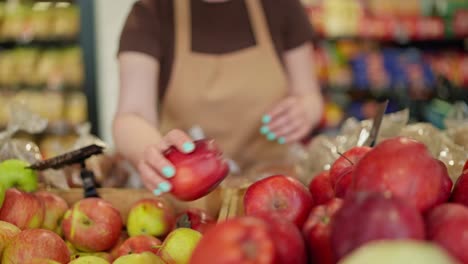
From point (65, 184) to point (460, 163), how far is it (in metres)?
0.96

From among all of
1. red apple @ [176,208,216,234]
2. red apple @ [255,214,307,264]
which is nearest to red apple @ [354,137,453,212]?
red apple @ [255,214,307,264]

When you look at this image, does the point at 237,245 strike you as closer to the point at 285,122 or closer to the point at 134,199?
the point at 134,199

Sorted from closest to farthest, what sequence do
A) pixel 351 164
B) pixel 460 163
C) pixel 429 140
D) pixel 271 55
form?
pixel 351 164 < pixel 460 163 < pixel 429 140 < pixel 271 55

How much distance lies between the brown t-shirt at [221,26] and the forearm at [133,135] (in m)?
0.30

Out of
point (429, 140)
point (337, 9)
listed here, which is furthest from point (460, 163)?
point (337, 9)

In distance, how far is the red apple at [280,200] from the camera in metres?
0.88

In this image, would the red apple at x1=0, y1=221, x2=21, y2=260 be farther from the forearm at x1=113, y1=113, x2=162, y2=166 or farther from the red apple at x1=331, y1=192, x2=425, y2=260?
the red apple at x1=331, y1=192, x2=425, y2=260

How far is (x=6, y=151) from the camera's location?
157 cm

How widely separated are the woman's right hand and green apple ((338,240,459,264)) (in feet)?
1.79

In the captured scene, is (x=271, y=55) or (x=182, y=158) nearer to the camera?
(x=182, y=158)

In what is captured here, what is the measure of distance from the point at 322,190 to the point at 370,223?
399mm

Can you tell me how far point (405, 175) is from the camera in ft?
2.43

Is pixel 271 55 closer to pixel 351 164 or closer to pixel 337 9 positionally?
pixel 351 164

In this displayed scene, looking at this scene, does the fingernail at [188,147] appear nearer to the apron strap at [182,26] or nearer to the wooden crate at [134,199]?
the wooden crate at [134,199]
